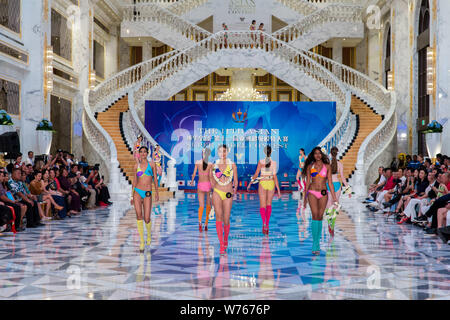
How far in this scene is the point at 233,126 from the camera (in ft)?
64.5

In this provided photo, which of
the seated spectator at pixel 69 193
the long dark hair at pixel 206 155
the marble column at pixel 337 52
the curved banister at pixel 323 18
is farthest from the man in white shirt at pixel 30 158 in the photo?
the marble column at pixel 337 52

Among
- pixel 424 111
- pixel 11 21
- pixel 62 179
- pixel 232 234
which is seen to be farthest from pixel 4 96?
pixel 424 111

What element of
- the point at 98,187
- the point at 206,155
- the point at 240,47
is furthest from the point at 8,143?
the point at 240,47

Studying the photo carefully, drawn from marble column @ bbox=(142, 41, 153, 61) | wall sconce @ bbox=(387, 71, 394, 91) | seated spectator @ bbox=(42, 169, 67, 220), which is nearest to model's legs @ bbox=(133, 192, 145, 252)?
seated spectator @ bbox=(42, 169, 67, 220)

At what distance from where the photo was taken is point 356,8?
75.0 feet

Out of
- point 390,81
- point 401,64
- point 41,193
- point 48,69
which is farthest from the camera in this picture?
point 390,81

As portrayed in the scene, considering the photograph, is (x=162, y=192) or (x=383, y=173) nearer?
(x=383, y=173)

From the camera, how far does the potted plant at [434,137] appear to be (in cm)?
1441

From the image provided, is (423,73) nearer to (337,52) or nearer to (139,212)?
(337,52)

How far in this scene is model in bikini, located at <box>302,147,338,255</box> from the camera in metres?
6.96

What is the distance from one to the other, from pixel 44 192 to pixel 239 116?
31.8 feet

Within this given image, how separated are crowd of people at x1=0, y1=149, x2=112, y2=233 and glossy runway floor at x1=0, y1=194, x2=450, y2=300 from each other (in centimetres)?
36
